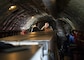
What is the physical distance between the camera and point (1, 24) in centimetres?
817

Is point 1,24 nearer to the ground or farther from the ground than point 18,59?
farther from the ground

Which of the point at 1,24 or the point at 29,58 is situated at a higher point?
the point at 1,24

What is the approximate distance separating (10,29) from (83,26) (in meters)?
4.10

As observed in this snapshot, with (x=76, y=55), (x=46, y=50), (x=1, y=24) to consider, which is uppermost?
(x=1, y=24)

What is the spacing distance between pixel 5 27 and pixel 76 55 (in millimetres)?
3866

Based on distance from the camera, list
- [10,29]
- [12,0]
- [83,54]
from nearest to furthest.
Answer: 1. [12,0]
2. [83,54]
3. [10,29]

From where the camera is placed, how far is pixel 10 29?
9.84 m

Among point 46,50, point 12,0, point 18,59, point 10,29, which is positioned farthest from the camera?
point 10,29

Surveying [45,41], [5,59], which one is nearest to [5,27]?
[45,41]

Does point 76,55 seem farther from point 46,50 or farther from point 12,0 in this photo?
point 46,50

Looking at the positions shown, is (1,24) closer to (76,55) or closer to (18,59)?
(76,55)

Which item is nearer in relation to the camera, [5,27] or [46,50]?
[46,50]

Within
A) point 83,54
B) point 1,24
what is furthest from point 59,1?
point 1,24

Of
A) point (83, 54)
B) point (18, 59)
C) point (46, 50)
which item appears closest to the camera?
point (18, 59)
